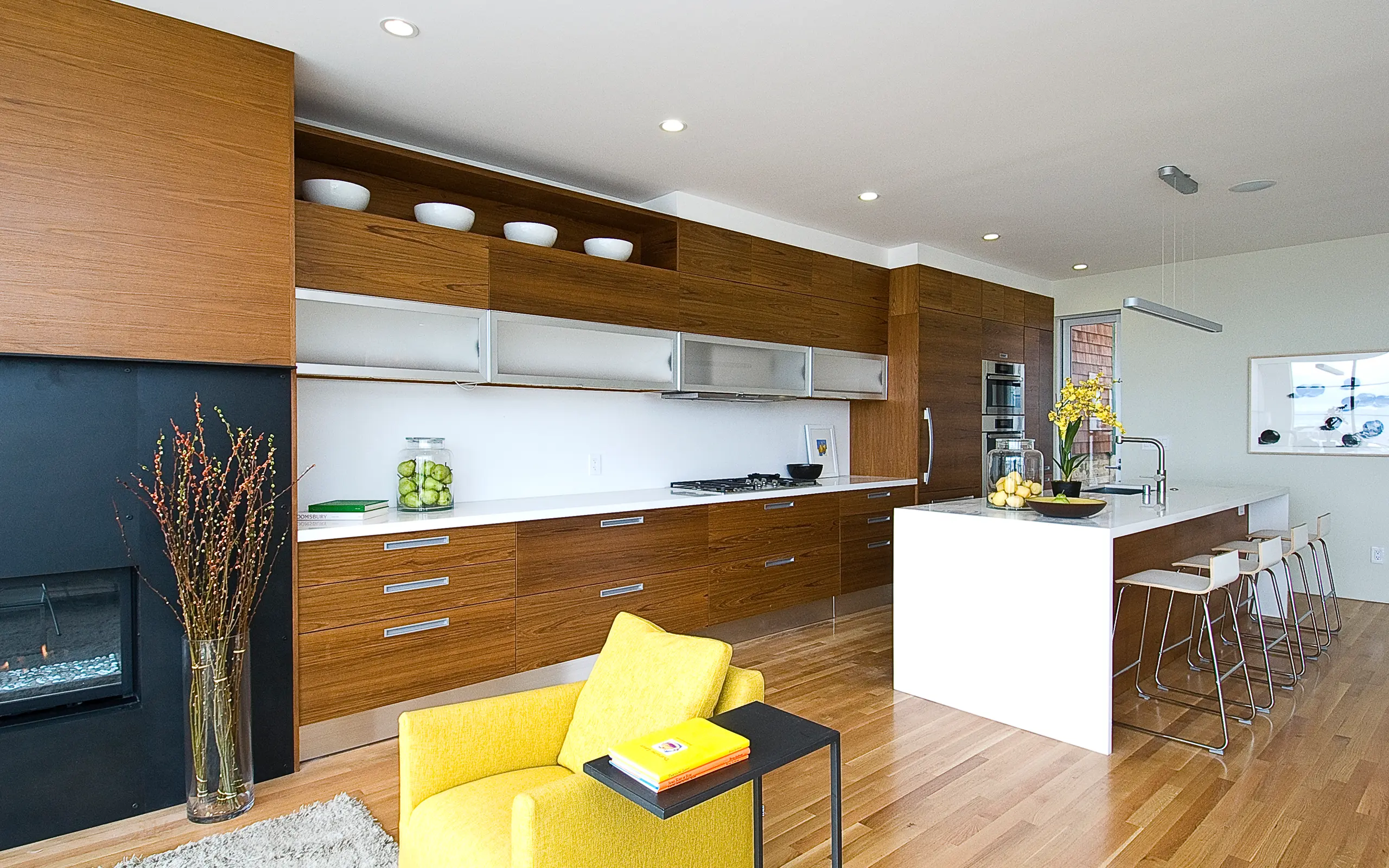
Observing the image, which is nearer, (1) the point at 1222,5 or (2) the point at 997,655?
(1) the point at 1222,5

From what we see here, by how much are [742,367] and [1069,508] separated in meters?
1.99

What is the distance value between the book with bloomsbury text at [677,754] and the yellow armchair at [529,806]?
134 millimetres

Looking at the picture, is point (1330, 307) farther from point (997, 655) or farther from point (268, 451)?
point (268, 451)

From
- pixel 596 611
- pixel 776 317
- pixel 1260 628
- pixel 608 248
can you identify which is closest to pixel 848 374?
pixel 776 317

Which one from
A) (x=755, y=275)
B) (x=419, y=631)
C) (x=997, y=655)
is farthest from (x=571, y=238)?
(x=997, y=655)

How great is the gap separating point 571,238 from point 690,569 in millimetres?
1885

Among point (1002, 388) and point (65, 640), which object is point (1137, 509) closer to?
point (1002, 388)

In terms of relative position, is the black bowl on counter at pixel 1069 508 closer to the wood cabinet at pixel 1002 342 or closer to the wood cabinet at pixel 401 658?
the wood cabinet at pixel 401 658

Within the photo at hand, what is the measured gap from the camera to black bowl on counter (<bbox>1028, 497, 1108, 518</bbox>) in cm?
340

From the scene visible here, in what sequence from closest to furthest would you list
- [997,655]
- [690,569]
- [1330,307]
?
[997,655], [690,569], [1330,307]

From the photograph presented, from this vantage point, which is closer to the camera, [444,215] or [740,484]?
[444,215]

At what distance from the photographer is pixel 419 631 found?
316cm

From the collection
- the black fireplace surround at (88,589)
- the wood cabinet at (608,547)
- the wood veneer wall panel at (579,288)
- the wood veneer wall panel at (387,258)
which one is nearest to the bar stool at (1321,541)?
the wood cabinet at (608,547)

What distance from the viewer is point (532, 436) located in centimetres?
413
